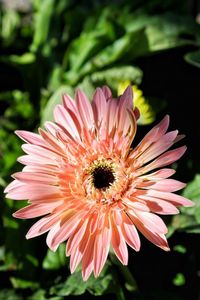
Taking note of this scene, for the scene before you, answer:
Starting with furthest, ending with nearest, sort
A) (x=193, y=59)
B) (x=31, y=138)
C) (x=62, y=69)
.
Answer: (x=62, y=69)
(x=193, y=59)
(x=31, y=138)

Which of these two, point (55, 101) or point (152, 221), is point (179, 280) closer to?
point (152, 221)

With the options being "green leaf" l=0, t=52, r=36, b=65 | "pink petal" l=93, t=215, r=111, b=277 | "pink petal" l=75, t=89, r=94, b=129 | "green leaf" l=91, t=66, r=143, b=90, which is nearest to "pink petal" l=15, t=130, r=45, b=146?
"pink petal" l=75, t=89, r=94, b=129

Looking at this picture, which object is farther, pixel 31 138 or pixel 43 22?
pixel 43 22

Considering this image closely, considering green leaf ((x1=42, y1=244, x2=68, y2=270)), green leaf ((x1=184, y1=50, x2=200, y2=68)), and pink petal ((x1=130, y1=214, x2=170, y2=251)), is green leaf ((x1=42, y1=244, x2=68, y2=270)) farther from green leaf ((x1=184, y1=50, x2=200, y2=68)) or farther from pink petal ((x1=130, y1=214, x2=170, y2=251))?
green leaf ((x1=184, y1=50, x2=200, y2=68))

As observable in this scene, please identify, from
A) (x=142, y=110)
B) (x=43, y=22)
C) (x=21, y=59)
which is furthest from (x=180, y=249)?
(x=43, y=22)

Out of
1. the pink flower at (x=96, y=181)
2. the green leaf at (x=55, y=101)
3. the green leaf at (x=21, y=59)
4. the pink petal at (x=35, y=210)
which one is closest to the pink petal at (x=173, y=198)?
the pink flower at (x=96, y=181)

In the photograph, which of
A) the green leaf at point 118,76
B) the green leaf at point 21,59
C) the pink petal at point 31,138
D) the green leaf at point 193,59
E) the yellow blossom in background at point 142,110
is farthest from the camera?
the green leaf at point 21,59

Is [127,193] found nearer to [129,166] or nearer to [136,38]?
[129,166]

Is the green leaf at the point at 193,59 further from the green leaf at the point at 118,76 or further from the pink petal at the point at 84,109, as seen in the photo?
the pink petal at the point at 84,109
